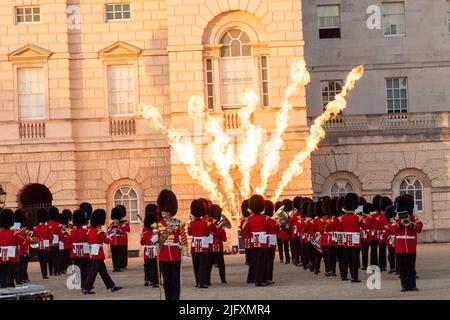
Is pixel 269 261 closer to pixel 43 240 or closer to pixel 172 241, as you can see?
pixel 172 241

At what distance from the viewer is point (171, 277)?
63.3 ft

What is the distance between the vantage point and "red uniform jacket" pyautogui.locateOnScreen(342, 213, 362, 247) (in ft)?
74.9

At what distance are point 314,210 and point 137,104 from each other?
37.2ft

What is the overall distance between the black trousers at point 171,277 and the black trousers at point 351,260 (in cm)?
486

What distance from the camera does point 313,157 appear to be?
125 feet

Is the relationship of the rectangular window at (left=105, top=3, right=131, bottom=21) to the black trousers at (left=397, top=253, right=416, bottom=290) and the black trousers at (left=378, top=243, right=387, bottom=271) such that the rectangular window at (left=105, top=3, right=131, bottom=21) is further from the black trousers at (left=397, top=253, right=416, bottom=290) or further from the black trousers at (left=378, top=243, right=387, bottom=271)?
the black trousers at (left=397, top=253, right=416, bottom=290)

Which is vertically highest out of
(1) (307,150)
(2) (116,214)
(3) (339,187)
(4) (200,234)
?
(1) (307,150)

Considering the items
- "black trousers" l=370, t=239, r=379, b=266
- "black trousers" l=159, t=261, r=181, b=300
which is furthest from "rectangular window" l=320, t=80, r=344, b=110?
"black trousers" l=159, t=261, r=181, b=300

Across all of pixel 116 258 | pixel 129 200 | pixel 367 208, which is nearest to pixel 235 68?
pixel 129 200

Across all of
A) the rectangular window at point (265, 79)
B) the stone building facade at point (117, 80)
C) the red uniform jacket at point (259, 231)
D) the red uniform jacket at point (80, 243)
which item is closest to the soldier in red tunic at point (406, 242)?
the red uniform jacket at point (259, 231)

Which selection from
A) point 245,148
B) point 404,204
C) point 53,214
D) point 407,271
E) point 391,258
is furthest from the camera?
point 245,148

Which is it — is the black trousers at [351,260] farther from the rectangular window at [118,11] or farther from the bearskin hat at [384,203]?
the rectangular window at [118,11]

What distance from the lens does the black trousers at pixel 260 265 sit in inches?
905

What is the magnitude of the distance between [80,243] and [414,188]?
17740 millimetres
